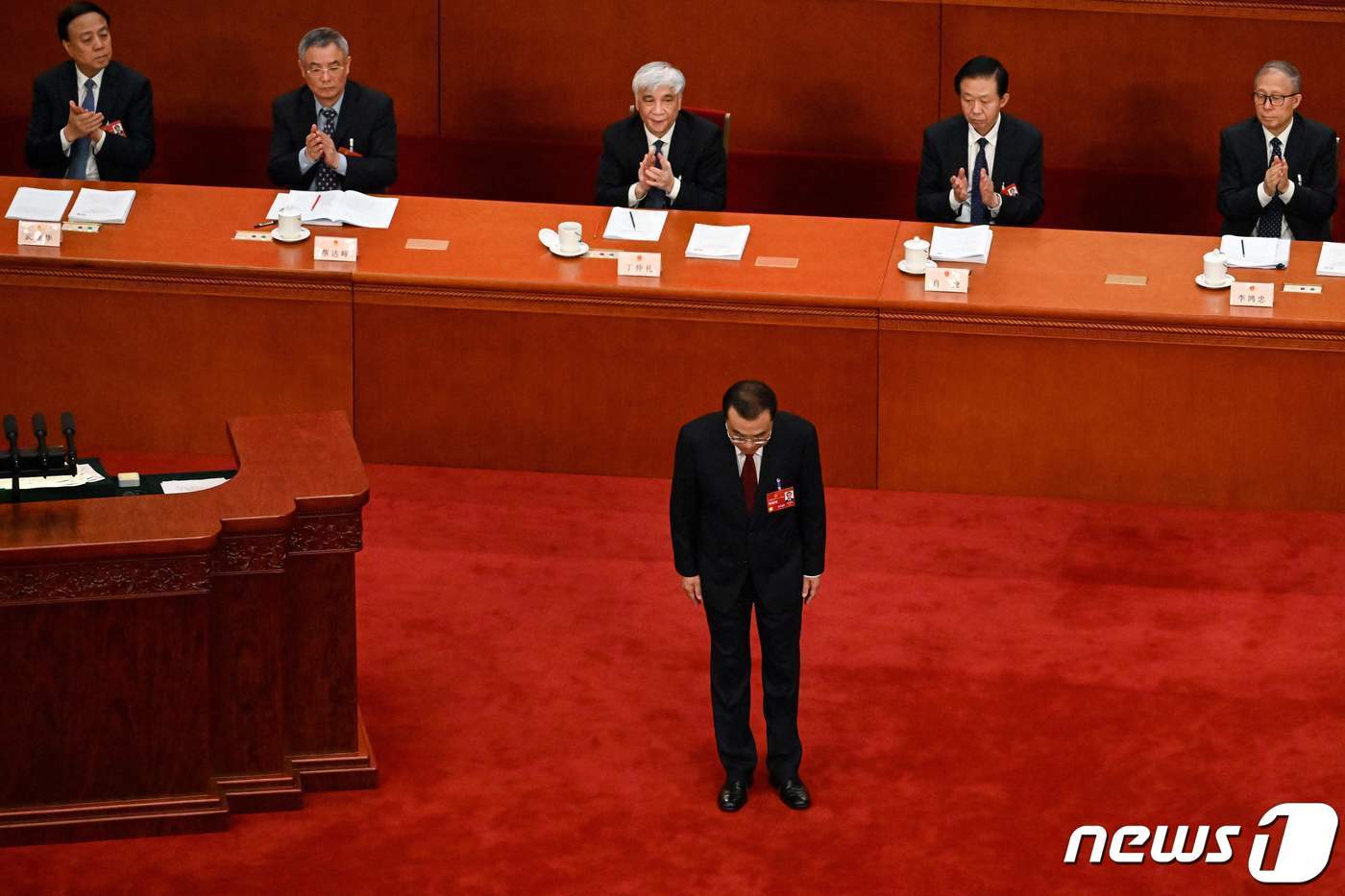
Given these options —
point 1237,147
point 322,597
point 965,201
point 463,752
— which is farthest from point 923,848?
point 1237,147

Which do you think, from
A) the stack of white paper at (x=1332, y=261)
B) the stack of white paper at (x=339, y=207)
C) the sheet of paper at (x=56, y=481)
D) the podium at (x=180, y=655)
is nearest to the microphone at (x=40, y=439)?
the sheet of paper at (x=56, y=481)

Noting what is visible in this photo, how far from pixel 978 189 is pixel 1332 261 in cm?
123

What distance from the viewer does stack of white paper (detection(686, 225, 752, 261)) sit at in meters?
6.72

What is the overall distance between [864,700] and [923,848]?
69cm

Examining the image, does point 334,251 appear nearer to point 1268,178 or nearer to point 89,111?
point 89,111

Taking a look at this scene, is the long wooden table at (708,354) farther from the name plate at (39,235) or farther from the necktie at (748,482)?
the necktie at (748,482)

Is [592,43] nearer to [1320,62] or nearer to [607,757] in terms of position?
[1320,62]

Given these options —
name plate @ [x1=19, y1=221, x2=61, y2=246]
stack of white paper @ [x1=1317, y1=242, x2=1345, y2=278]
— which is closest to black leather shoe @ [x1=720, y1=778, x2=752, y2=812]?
stack of white paper @ [x1=1317, y1=242, x2=1345, y2=278]

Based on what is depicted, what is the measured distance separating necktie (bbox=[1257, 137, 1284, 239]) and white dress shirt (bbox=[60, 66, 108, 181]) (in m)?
4.13

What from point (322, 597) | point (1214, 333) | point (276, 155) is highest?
point (276, 155)

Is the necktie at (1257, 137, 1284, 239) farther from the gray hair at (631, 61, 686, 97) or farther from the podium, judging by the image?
the podium

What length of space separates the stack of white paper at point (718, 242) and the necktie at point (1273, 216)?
181cm

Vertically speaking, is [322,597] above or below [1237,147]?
below

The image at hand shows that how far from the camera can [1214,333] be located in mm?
6211
